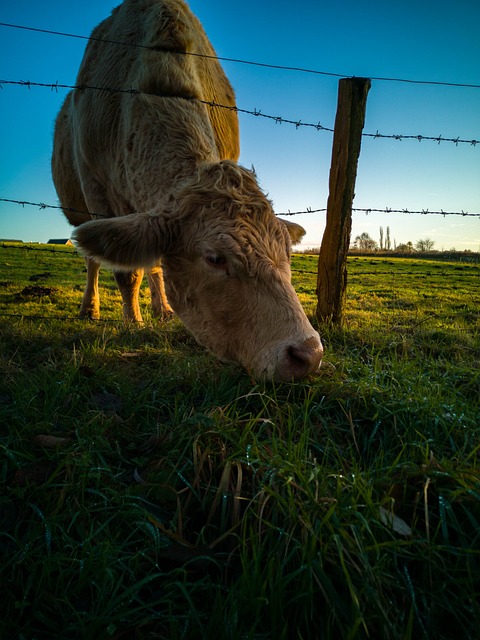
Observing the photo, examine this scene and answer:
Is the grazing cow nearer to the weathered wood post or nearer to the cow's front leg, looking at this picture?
the cow's front leg

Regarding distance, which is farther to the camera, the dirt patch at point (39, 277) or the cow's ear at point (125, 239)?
the dirt patch at point (39, 277)

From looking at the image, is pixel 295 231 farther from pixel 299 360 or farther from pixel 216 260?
pixel 299 360

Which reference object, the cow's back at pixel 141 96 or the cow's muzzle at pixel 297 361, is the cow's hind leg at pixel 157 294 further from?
the cow's muzzle at pixel 297 361

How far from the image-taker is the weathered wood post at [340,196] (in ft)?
13.9

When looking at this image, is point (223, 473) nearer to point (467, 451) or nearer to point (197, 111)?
point (467, 451)

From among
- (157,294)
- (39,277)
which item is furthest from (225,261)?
(39,277)

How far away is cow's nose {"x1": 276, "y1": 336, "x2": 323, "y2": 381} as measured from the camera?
241 cm

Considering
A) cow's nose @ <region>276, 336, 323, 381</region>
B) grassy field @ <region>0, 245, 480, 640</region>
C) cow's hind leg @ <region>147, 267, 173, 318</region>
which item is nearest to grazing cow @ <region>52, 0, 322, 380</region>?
cow's nose @ <region>276, 336, 323, 381</region>

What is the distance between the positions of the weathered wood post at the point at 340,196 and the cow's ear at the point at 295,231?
35 centimetres

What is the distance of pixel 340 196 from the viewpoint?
4.33m

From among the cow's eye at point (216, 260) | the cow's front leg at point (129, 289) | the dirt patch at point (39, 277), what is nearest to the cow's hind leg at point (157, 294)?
the cow's front leg at point (129, 289)

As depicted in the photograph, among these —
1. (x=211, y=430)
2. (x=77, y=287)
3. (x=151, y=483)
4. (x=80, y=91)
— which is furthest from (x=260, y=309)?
(x=77, y=287)

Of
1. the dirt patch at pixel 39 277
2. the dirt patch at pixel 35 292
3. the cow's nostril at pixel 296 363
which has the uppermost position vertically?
the cow's nostril at pixel 296 363

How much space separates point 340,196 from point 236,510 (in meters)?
3.73
